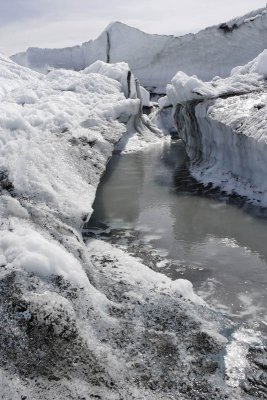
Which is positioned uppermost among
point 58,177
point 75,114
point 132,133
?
point 75,114

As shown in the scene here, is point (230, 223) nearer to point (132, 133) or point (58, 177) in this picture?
point (58, 177)

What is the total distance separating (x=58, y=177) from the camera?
5695 mm

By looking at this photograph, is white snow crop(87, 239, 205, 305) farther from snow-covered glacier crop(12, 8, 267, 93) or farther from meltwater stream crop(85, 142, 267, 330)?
snow-covered glacier crop(12, 8, 267, 93)

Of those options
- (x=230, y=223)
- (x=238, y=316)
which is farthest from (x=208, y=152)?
(x=238, y=316)

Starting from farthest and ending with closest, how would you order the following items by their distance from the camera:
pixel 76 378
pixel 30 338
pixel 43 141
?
pixel 43 141, pixel 30 338, pixel 76 378

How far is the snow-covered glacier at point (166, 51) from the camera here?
22.7 m

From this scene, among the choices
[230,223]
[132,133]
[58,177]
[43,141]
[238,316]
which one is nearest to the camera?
[238,316]

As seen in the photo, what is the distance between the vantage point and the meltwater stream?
4973mm

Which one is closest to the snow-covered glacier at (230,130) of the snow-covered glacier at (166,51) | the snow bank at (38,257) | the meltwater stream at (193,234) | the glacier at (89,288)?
the glacier at (89,288)

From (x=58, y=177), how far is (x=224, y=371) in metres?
3.33

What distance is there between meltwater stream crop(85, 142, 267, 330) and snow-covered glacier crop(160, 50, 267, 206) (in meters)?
0.60

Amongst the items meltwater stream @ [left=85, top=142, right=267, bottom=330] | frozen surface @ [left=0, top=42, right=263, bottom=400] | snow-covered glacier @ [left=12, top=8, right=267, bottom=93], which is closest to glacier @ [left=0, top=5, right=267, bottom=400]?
frozen surface @ [left=0, top=42, right=263, bottom=400]

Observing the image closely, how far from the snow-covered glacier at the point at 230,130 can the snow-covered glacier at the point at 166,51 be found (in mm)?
10254

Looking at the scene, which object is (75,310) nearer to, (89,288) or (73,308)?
(73,308)
